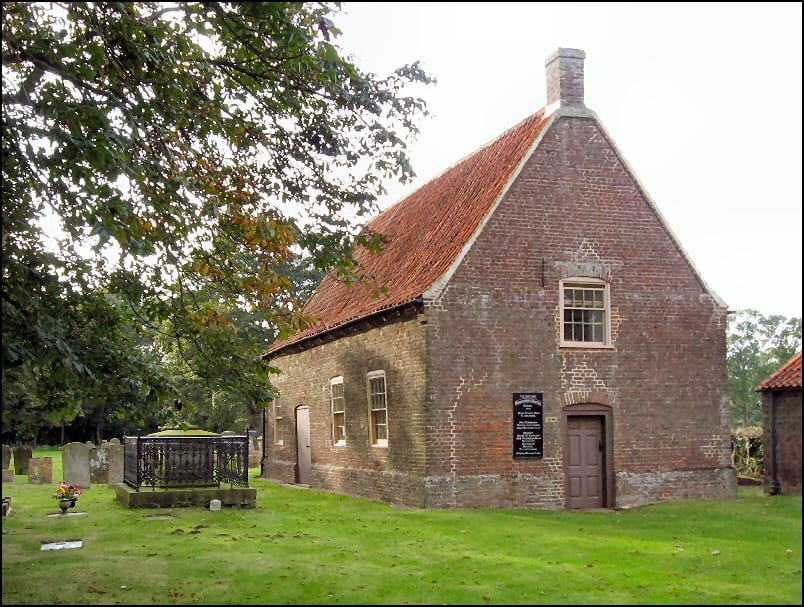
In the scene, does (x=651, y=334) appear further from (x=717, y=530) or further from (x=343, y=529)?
(x=343, y=529)

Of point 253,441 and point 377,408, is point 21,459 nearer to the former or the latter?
point 253,441

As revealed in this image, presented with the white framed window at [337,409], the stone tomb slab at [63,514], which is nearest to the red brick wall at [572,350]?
the white framed window at [337,409]

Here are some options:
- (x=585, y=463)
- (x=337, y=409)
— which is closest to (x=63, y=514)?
(x=337, y=409)

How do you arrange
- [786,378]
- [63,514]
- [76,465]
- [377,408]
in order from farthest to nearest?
[76,465] → [377,408] → [786,378] → [63,514]

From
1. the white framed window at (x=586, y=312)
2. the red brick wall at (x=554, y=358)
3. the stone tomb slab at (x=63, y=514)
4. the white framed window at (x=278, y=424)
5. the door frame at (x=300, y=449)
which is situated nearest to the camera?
the stone tomb slab at (x=63, y=514)

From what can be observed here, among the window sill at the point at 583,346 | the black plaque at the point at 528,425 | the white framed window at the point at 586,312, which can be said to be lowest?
the black plaque at the point at 528,425

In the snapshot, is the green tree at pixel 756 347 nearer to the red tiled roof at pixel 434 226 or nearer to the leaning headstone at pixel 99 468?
the red tiled roof at pixel 434 226

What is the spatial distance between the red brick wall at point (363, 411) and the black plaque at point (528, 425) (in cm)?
214

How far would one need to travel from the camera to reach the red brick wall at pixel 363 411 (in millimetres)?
19094

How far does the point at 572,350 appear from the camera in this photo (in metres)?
19.7

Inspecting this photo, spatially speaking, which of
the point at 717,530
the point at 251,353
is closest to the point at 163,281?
the point at 251,353

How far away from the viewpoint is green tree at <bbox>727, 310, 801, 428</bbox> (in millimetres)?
35100

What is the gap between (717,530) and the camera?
1535 centimetres

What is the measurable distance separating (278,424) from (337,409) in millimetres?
6888
